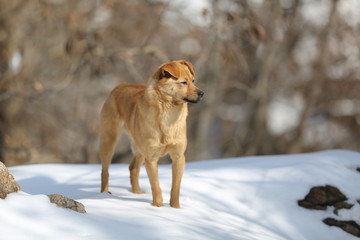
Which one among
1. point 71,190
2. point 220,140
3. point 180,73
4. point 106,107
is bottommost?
point 220,140

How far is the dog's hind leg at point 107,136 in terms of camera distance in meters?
6.42

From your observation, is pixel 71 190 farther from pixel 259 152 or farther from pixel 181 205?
pixel 259 152

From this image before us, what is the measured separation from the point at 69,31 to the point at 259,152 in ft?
Result: 25.5

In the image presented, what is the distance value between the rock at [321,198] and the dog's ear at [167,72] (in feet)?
8.40

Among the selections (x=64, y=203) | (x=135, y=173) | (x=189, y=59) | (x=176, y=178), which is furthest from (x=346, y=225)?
(x=189, y=59)

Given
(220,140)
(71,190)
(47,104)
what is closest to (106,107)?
(71,190)

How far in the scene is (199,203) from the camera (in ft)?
19.9

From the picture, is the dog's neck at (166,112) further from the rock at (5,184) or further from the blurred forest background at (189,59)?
the blurred forest background at (189,59)

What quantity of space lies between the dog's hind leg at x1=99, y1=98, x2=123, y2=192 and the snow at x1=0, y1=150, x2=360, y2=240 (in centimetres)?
25

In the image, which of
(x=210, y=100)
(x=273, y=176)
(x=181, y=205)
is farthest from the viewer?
(x=210, y=100)

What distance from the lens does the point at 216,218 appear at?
5.51 m

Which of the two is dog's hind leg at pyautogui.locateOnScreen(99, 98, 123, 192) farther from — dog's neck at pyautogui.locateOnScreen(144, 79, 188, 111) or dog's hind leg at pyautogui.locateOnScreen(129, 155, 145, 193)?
dog's neck at pyautogui.locateOnScreen(144, 79, 188, 111)

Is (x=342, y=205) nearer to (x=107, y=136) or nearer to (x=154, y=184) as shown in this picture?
(x=154, y=184)

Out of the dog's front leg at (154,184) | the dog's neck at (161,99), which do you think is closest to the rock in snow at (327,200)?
the dog's front leg at (154,184)
